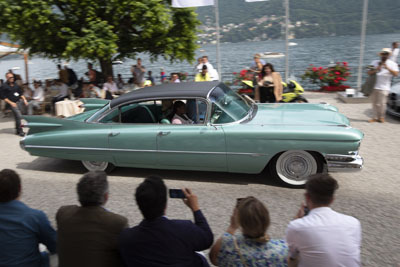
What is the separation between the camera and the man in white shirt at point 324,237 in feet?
7.74

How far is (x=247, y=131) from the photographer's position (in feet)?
17.4

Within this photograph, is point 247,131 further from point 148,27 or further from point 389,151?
point 148,27

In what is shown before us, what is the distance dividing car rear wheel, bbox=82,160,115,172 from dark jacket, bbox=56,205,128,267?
373 cm

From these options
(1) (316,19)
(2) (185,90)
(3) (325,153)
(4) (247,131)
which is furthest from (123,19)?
(1) (316,19)

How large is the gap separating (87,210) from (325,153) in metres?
3.58

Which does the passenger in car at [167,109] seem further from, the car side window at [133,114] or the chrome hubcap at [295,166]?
the chrome hubcap at [295,166]

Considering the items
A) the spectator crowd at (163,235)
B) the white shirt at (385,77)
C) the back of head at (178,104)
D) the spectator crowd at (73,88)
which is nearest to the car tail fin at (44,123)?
the back of head at (178,104)

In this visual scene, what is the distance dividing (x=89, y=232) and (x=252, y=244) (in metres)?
1.13

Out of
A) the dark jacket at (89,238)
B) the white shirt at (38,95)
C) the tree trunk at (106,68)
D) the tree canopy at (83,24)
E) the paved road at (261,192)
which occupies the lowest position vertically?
the paved road at (261,192)

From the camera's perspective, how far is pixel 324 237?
2.40 meters

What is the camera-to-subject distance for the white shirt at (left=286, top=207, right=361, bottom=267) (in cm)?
236

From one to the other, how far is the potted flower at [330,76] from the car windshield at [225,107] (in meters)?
8.22

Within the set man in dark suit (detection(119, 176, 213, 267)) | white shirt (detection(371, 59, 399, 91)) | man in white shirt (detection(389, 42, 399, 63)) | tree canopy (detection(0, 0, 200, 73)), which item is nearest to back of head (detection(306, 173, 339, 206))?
man in dark suit (detection(119, 176, 213, 267))

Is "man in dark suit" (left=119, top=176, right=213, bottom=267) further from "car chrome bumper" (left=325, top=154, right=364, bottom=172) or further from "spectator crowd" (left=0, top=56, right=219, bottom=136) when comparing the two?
"spectator crowd" (left=0, top=56, right=219, bottom=136)
